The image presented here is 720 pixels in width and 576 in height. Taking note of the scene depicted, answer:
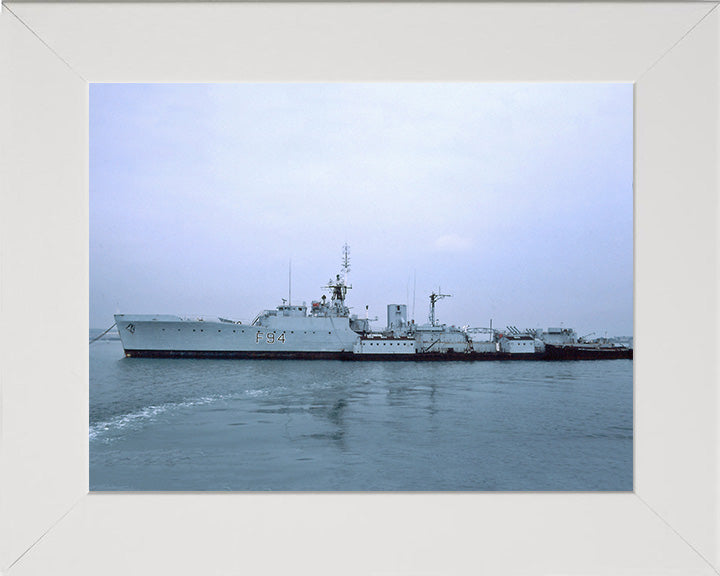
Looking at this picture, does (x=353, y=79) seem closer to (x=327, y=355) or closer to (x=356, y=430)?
(x=356, y=430)

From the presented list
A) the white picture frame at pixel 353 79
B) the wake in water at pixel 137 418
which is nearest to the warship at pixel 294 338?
the wake in water at pixel 137 418

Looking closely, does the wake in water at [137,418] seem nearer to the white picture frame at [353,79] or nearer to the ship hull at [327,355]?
the white picture frame at [353,79]

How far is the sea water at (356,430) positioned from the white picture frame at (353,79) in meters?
1.43

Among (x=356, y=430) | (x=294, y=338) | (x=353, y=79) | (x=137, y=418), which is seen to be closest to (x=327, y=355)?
(x=294, y=338)

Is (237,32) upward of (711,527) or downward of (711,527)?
upward

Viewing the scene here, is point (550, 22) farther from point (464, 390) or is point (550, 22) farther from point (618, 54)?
point (464, 390)

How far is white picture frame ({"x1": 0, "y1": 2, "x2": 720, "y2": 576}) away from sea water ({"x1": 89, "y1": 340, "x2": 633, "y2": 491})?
4.70 ft

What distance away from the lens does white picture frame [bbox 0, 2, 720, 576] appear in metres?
1.23

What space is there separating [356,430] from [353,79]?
4.60 m

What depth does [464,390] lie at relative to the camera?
9.11 meters

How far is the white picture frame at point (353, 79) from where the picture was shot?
1.23m

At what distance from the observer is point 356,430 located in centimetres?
552
